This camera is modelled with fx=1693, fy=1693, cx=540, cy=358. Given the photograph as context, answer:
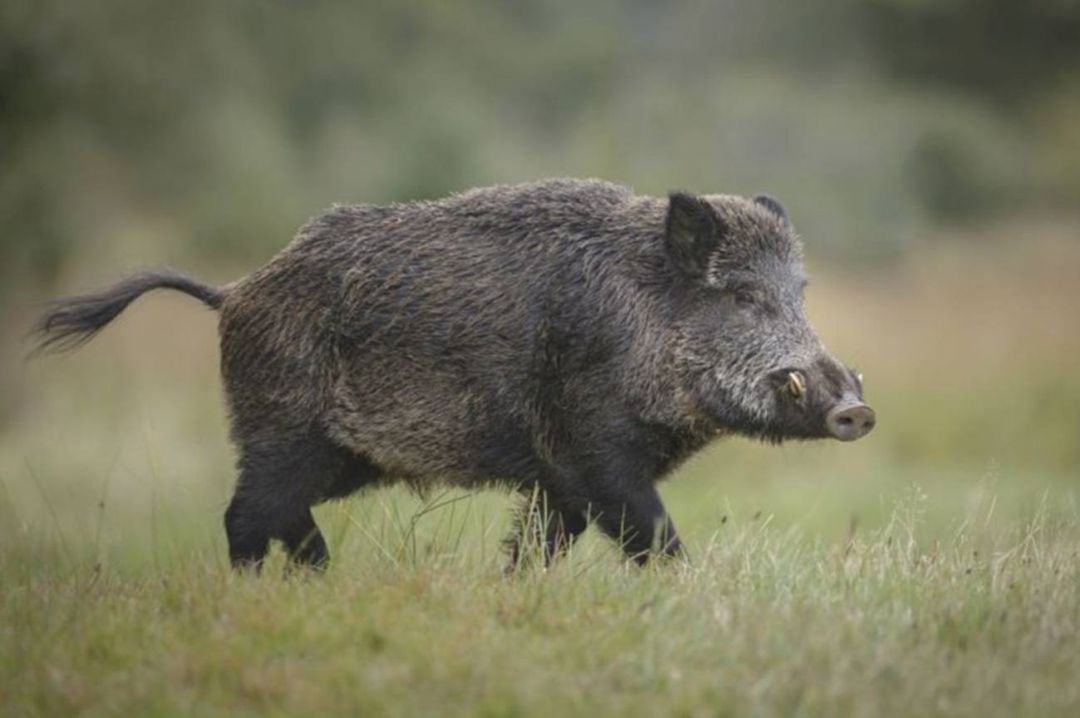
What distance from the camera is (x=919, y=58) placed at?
120 feet

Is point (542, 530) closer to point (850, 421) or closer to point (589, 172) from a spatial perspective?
point (850, 421)

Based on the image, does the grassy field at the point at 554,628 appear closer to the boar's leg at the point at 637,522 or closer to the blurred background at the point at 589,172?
the boar's leg at the point at 637,522

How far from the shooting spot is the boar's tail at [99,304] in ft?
22.6

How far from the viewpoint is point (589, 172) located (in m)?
19.6

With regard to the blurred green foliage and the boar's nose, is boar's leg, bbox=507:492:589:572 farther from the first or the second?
the blurred green foliage

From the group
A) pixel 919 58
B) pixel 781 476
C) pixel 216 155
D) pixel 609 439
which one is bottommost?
pixel 781 476

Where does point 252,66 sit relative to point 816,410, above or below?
above

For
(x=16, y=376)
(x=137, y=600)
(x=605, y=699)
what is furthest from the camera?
(x=16, y=376)

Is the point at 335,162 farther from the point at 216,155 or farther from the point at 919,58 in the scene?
the point at 919,58

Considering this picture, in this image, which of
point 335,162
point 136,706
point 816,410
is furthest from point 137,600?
point 335,162

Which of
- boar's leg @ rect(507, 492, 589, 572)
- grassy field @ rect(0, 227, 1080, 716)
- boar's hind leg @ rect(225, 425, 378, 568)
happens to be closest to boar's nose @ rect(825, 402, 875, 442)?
grassy field @ rect(0, 227, 1080, 716)

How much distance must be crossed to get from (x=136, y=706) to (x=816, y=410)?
282cm

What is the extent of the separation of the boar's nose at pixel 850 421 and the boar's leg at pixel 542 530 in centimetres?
101

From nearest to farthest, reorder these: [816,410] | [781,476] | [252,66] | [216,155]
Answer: [816,410] → [781,476] → [216,155] → [252,66]
